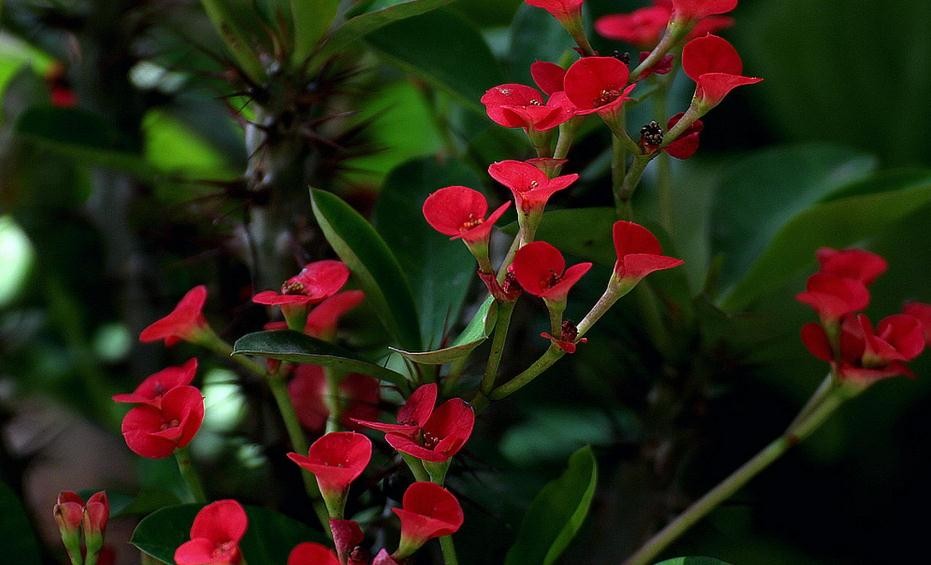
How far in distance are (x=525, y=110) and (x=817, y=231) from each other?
29 centimetres

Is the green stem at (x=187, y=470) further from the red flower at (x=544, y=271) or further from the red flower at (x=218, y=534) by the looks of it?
the red flower at (x=544, y=271)

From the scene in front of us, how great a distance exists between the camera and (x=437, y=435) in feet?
1.32

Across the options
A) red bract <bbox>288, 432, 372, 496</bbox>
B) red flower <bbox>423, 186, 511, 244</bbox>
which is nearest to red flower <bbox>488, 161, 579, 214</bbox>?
red flower <bbox>423, 186, 511, 244</bbox>

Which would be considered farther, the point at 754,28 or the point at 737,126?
the point at 737,126

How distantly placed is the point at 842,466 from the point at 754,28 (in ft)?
1.52

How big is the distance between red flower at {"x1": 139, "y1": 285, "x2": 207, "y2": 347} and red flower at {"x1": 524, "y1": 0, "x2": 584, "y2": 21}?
213mm

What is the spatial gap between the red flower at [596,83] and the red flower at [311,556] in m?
0.21

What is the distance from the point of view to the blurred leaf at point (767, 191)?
70 centimetres

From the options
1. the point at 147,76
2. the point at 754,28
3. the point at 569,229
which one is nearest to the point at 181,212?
the point at 147,76

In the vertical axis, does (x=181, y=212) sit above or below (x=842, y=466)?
above

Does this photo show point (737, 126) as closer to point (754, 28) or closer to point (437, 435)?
point (754, 28)

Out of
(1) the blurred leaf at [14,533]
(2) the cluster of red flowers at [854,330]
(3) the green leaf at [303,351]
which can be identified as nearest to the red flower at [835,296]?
(2) the cluster of red flowers at [854,330]

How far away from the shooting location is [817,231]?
23.3 inches

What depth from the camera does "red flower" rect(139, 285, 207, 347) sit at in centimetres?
45
